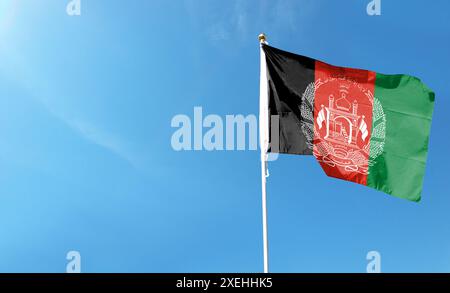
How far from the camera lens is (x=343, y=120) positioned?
13.0 metres

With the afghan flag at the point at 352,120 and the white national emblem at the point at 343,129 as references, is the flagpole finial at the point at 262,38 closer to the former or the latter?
the afghan flag at the point at 352,120

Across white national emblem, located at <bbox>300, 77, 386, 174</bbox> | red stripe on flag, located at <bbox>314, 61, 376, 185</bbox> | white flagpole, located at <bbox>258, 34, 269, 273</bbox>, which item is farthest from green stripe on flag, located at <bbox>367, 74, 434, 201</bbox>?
white flagpole, located at <bbox>258, 34, 269, 273</bbox>

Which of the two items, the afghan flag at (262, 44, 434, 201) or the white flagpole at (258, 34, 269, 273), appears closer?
the white flagpole at (258, 34, 269, 273)

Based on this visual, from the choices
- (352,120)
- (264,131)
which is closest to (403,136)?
(352,120)

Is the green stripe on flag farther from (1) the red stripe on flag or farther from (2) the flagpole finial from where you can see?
(2) the flagpole finial

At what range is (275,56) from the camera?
13.2m

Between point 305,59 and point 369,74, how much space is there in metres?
2.20

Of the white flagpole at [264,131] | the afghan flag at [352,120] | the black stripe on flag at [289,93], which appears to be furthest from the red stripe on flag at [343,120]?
the white flagpole at [264,131]

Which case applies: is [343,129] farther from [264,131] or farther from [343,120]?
[264,131]

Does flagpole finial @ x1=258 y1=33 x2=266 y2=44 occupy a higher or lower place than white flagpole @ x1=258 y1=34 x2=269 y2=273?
higher

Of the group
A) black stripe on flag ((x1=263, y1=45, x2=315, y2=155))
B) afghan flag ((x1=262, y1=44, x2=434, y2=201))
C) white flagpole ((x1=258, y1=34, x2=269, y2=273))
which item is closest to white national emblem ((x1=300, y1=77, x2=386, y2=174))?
afghan flag ((x1=262, y1=44, x2=434, y2=201))

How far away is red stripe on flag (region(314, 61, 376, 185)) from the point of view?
1265cm

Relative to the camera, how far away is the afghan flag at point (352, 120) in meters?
12.6
